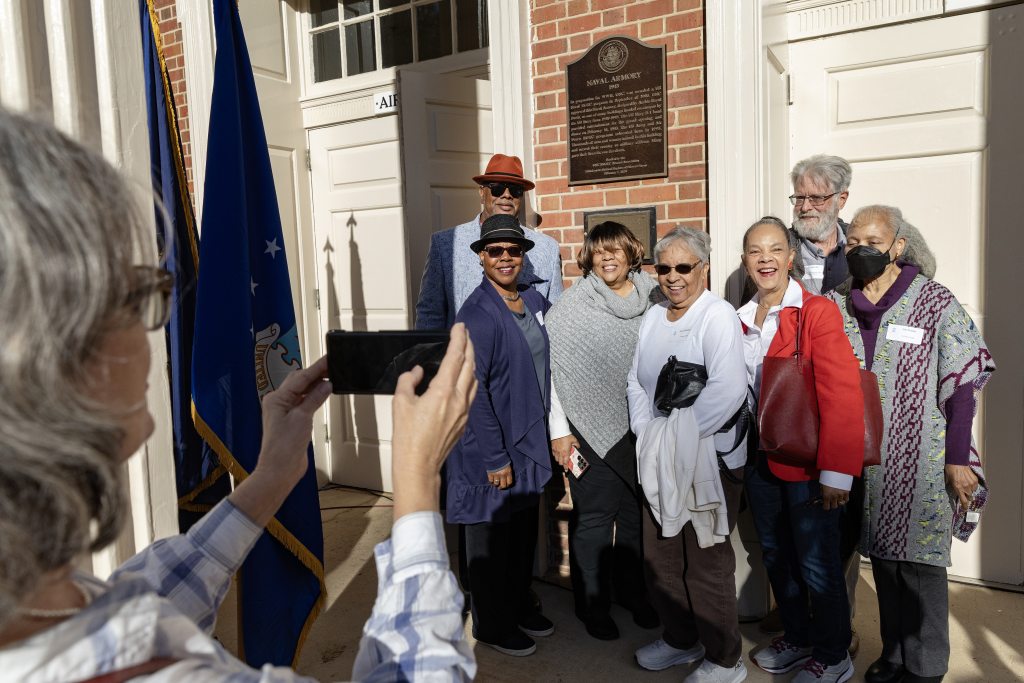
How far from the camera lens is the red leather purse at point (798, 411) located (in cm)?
257

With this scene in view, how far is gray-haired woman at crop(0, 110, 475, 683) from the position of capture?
0.59 m

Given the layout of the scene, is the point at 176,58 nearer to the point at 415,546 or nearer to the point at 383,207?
the point at 383,207

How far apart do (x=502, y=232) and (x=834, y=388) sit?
1370 millimetres

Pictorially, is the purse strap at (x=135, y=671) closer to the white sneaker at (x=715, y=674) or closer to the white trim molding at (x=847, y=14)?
the white sneaker at (x=715, y=674)

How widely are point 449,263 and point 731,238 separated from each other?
1.33 metres

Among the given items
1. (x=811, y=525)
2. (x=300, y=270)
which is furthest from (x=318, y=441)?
(x=811, y=525)

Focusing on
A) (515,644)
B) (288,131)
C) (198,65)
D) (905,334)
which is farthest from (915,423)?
(198,65)

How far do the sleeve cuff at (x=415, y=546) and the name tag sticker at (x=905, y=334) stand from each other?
225 cm

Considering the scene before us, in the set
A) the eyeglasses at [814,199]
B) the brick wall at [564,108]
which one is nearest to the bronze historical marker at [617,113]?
the brick wall at [564,108]

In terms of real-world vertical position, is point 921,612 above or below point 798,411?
below

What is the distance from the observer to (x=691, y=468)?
2.69 m

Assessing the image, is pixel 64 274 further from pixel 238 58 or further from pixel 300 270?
pixel 300 270

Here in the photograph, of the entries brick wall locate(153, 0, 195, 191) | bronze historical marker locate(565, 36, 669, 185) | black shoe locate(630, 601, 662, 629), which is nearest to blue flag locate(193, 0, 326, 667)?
black shoe locate(630, 601, 662, 629)

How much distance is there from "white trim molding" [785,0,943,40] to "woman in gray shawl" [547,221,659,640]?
1.36m
